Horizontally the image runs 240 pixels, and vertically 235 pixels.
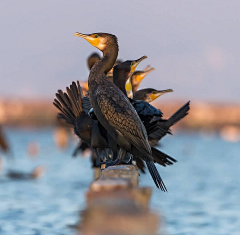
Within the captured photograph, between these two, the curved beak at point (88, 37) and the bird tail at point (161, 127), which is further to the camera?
the bird tail at point (161, 127)

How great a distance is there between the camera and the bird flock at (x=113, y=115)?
13.9ft

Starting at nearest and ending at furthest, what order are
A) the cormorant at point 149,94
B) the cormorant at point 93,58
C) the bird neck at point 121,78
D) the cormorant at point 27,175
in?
the bird neck at point 121,78 → the cormorant at point 149,94 → the cormorant at point 93,58 → the cormorant at point 27,175

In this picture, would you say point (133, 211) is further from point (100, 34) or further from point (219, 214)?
point (219, 214)

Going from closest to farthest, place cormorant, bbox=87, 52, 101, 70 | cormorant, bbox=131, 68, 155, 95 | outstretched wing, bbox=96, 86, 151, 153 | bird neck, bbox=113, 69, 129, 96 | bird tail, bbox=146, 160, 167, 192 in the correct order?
bird tail, bbox=146, 160, 167, 192 → outstretched wing, bbox=96, 86, 151, 153 → bird neck, bbox=113, 69, 129, 96 → cormorant, bbox=131, 68, 155, 95 → cormorant, bbox=87, 52, 101, 70

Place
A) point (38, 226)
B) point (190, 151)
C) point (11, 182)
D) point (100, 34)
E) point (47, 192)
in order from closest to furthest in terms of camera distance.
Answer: point (100, 34) < point (38, 226) < point (47, 192) < point (11, 182) < point (190, 151)

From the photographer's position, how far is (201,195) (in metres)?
14.2

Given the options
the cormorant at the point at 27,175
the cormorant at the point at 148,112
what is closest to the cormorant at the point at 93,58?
the cormorant at the point at 148,112

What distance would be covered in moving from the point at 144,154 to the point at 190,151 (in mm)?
40897

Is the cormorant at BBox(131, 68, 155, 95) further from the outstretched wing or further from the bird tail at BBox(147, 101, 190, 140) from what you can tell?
the outstretched wing

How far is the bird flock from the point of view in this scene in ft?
→ 13.9

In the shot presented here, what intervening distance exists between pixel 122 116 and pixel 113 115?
0.08 m

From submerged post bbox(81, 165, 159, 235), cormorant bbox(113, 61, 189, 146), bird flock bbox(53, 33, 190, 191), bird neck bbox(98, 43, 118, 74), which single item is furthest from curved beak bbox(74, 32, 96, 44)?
submerged post bbox(81, 165, 159, 235)

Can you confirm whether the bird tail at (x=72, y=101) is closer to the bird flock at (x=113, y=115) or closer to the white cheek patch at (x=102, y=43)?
the bird flock at (x=113, y=115)

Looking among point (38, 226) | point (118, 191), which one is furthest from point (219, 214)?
point (118, 191)
